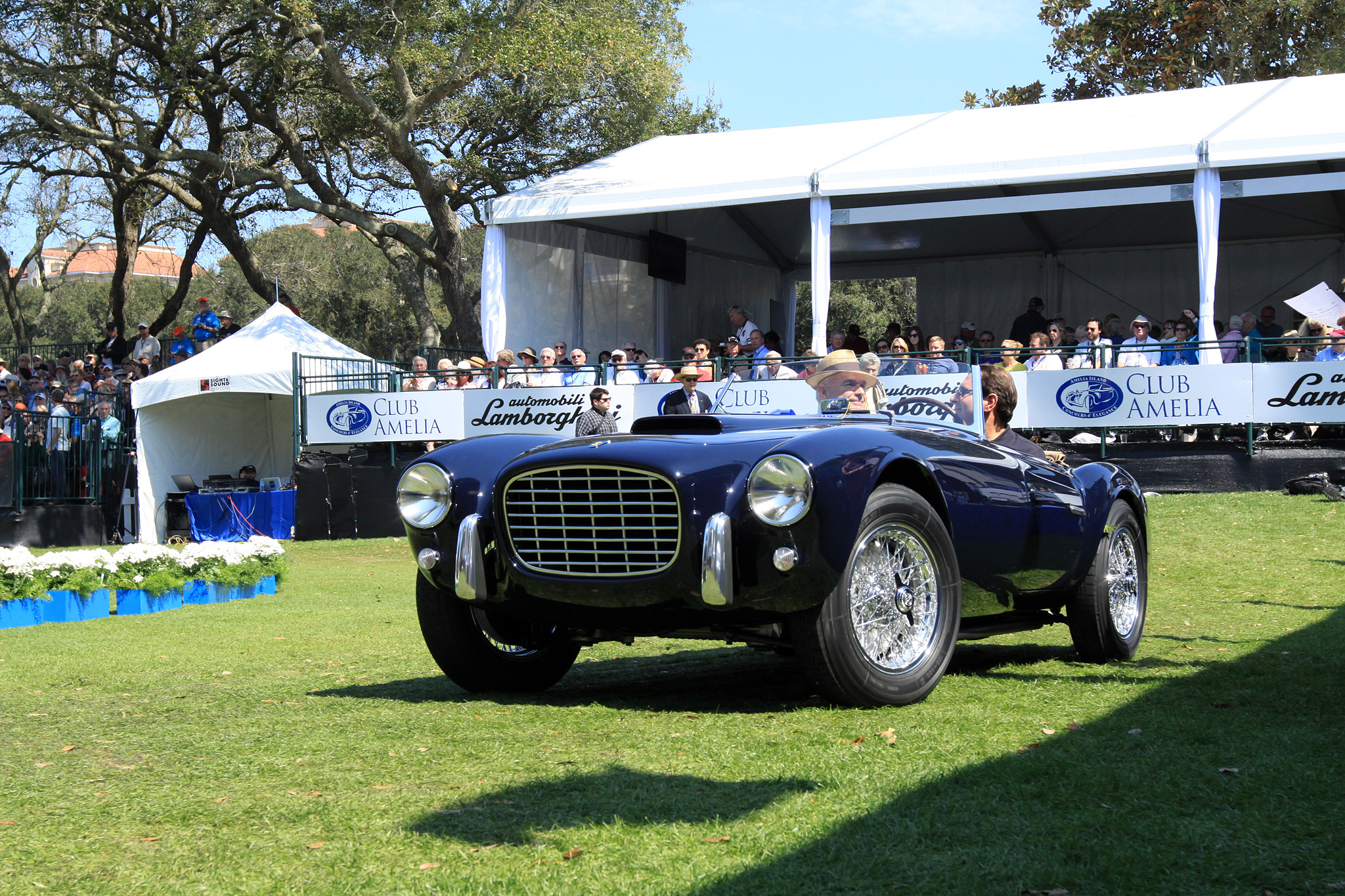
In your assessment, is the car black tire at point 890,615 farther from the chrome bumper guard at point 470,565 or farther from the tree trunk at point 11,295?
the tree trunk at point 11,295

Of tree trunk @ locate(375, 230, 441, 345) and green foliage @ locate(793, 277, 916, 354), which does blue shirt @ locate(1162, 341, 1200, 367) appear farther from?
green foliage @ locate(793, 277, 916, 354)

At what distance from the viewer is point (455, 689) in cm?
573

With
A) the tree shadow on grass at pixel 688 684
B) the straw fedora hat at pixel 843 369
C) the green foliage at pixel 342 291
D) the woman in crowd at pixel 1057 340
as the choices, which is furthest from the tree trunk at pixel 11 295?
the straw fedora hat at pixel 843 369

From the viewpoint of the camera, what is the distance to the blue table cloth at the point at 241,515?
62.0 ft

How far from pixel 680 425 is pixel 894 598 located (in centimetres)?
114

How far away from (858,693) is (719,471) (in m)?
0.99

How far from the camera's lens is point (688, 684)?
19.2 ft

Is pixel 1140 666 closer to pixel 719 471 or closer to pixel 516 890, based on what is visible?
pixel 719 471

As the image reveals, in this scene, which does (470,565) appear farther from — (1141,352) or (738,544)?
(1141,352)

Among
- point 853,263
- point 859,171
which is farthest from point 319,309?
point 859,171

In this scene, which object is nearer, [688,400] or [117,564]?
[688,400]

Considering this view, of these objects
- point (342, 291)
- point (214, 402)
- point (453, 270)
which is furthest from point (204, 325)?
point (342, 291)

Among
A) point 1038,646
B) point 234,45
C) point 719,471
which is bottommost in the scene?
point 1038,646

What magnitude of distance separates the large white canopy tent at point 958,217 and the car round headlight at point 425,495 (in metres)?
13.9
